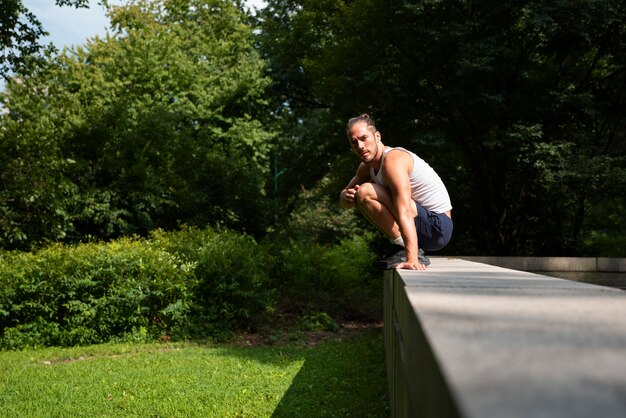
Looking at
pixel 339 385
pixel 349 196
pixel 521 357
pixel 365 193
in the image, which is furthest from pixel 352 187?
pixel 521 357

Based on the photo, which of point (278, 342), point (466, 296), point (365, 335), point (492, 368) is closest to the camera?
point (492, 368)

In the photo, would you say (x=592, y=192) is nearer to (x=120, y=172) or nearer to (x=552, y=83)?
(x=552, y=83)

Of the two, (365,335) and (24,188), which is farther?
(24,188)

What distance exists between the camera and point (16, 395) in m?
Result: 5.81

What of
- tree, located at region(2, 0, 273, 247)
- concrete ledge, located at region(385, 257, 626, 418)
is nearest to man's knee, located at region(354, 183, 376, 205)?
concrete ledge, located at region(385, 257, 626, 418)

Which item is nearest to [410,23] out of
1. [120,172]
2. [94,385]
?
[120,172]

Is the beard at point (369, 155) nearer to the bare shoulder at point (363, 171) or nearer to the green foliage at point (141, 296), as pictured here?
the bare shoulder at point (363, 171)

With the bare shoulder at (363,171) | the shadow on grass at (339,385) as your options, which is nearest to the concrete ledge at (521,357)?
the bare shoulder at (363,171)

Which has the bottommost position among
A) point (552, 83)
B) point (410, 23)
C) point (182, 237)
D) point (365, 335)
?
point (365, 335)

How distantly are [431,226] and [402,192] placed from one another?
76cm

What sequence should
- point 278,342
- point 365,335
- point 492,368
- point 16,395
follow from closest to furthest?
point 492,368
point 16,395
point 278,342
point 365,335

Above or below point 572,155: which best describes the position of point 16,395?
below

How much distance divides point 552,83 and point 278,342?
25.3 ft

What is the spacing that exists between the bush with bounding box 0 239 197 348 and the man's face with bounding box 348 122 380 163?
558 centimetres
